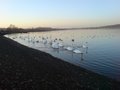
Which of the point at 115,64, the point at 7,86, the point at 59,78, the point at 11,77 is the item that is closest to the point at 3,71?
the point at 11,77

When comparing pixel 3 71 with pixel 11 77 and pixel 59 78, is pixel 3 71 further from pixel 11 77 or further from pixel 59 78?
pixel 59 78

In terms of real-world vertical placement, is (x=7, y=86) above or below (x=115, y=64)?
above

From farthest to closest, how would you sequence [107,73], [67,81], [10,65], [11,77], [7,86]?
1. [107,73]
2. [10,65]
3. [67,81]
4. [11,77]
5. [7,86]

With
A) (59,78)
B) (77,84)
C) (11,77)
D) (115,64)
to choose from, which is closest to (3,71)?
(11,77)

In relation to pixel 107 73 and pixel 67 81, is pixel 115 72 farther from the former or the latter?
pixel 67 81

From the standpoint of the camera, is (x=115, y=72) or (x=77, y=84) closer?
(x=77, y=84)

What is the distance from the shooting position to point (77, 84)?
11.2 meters

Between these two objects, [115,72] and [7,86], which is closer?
[7,86]

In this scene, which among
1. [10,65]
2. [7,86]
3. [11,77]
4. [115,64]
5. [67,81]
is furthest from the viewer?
[115,64]

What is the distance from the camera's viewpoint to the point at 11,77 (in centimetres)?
1080

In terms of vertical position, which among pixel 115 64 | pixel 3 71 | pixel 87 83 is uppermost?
pixel 3 71

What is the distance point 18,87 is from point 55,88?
64.8 inches

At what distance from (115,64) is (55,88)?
531 inches

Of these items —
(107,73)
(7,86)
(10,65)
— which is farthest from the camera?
(107,73)
